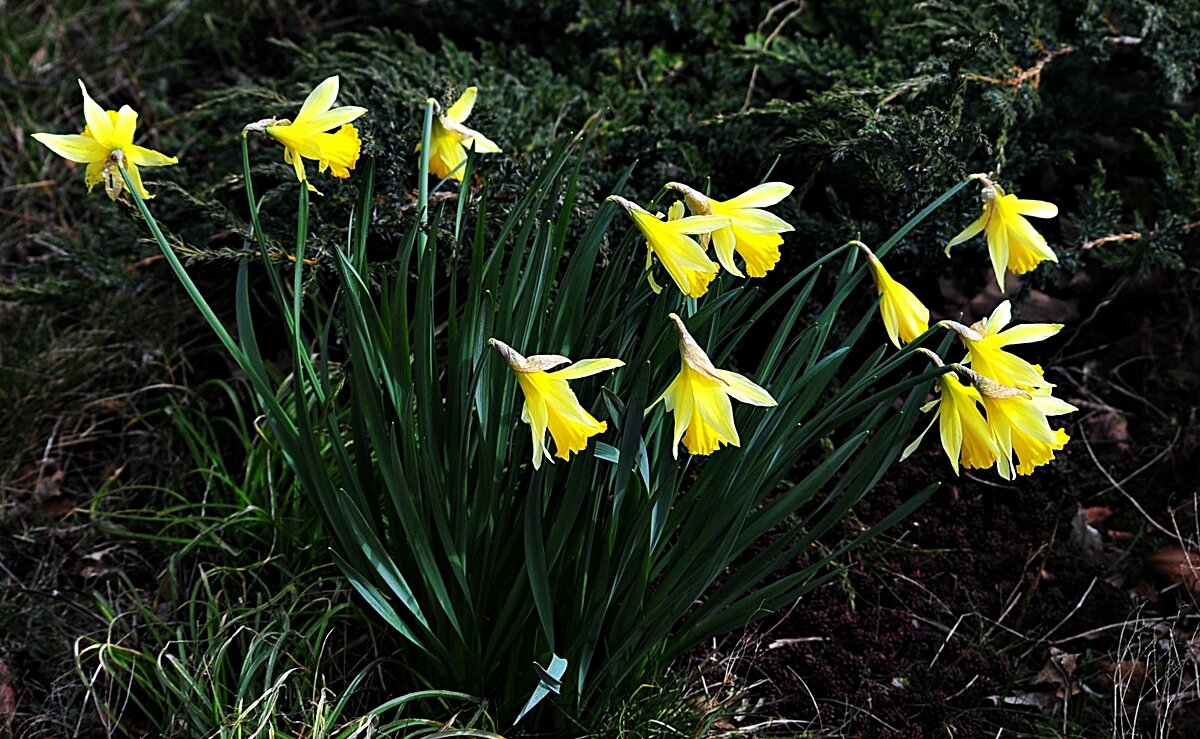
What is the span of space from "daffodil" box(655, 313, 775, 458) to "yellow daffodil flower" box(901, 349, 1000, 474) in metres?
0.26

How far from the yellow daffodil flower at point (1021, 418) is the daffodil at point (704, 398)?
10.7 inches

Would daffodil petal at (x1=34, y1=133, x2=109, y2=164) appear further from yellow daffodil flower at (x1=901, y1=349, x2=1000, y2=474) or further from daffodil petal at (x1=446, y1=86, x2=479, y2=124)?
yellow daffodil flower at (x1=901, y1=349, x2=1000, y2=474)

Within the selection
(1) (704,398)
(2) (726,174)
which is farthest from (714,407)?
(2) (726,174)

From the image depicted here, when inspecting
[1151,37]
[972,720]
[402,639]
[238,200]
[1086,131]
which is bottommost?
[972,720]

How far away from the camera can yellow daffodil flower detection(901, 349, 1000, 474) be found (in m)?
1.38

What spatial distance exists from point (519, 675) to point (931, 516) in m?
1.02

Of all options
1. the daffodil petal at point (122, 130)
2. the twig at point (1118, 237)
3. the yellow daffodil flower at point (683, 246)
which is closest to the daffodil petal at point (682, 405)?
the yellow daffodil flower at point (683, 246)

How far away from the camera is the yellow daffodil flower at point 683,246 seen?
1.34m

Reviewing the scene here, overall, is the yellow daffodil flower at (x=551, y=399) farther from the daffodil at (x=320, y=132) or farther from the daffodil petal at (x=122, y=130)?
the daffodil petal at (x=122, y=130)

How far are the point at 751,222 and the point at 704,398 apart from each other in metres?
0.25

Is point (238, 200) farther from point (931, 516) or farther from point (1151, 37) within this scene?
point (1151, 37)

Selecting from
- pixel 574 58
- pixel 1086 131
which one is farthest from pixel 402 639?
pixel 1086 131

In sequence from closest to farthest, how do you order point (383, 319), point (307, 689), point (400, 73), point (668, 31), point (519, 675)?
point (383, 319) → point (519, 675) → point (307, 689) → point (400, 73) → point (668, 31)

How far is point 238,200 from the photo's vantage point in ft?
9.25
